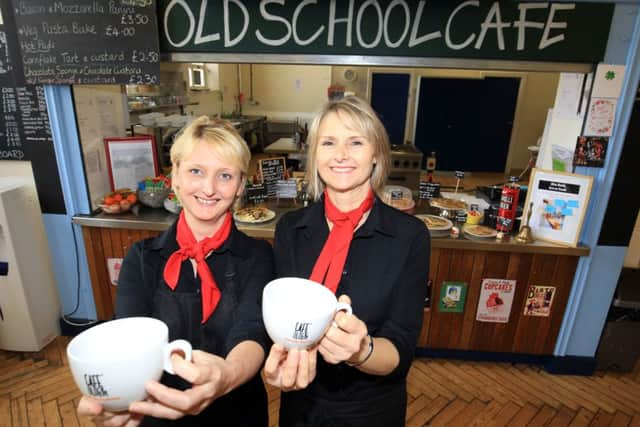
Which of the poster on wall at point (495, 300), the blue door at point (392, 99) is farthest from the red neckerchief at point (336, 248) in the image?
the blue door at point (392, 99)

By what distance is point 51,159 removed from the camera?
2430mm

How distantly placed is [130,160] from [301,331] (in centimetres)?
242

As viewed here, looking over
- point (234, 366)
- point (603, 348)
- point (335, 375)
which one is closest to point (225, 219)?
point (234, 366)

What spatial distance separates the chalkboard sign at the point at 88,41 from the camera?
212cm

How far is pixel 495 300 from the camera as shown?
2408 mm

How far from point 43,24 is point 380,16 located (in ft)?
6.15

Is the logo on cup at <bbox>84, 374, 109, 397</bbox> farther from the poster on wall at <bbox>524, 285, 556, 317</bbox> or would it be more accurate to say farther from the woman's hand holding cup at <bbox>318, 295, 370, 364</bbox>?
the poster on wall at <bbox>524, 285, 556, 317</bbox>

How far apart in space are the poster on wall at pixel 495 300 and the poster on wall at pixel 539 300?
0.35 feet

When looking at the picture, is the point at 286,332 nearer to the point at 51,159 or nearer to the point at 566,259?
the point at 566,259

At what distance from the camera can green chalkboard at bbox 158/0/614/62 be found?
1989mm

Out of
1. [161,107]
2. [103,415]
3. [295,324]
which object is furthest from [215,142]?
[161,107]

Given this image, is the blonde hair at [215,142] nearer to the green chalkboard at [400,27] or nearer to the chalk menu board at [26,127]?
the green chalkboard at [400,27]

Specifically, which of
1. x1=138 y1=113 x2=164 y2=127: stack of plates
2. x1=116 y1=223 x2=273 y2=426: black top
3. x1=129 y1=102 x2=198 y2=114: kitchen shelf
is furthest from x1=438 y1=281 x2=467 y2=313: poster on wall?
x1=129 y1=102 x2=198 y2=114: kitchen shelf

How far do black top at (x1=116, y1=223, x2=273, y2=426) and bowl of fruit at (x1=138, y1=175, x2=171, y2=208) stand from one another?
61.8 inches
